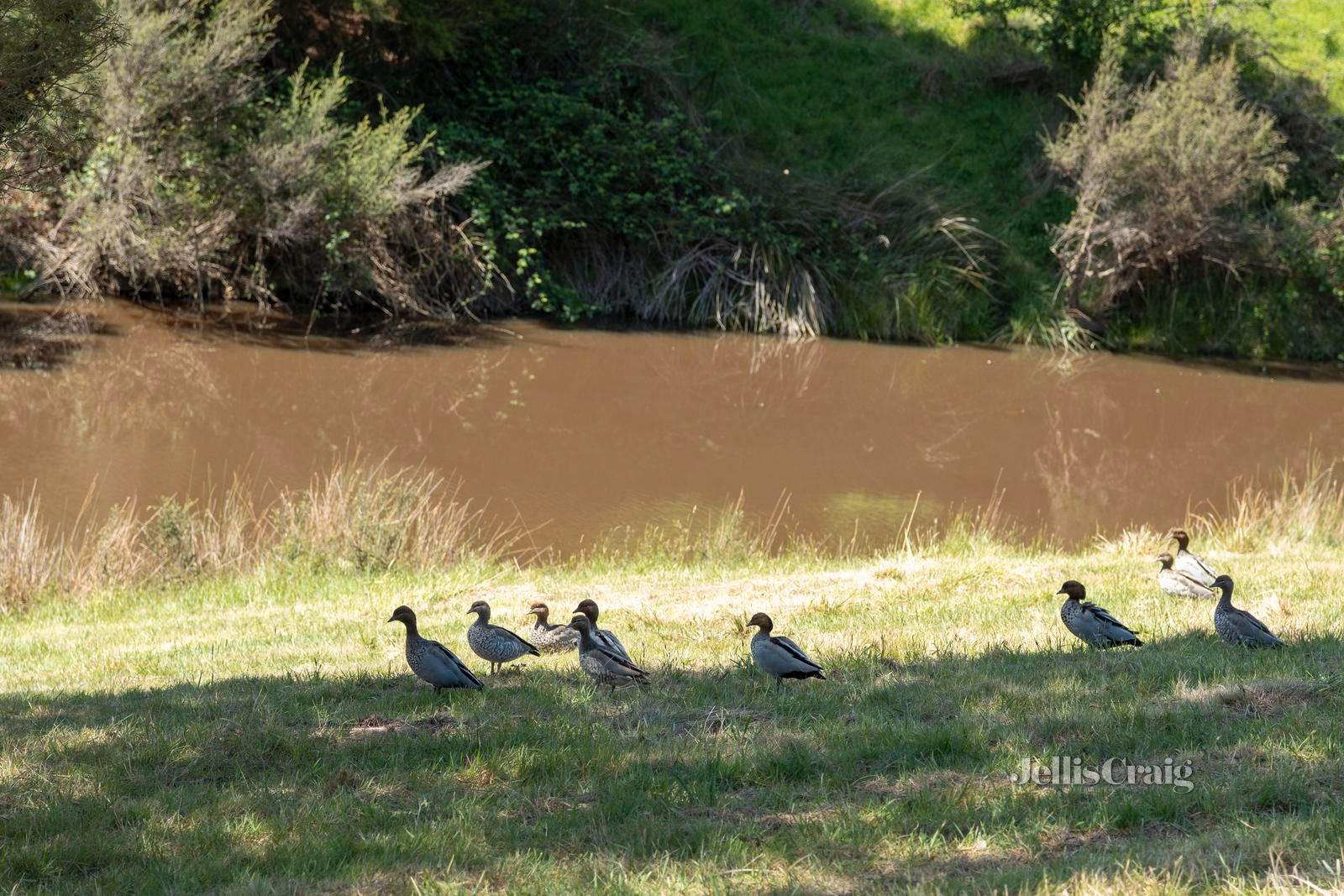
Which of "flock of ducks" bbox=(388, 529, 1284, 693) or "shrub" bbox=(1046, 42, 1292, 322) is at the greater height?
"shrub" bbox=(1046, 42, 1292, 322)

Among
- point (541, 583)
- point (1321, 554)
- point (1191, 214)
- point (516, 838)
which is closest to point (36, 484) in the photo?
point (541, 583)

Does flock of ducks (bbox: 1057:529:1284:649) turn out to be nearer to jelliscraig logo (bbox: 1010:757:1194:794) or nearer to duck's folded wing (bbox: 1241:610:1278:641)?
duck's folded wing (bbox: 1241:610:1278:641)

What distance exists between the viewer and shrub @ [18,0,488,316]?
22.3 metres

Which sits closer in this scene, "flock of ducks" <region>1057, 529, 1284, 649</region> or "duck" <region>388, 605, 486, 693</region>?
"duck" <region>388, 605, 486, 693</region>

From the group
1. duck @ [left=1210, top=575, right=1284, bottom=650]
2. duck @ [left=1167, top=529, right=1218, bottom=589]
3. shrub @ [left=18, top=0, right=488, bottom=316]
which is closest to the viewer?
duck @ [left=1210, top=575, right=1284, bottom=650]

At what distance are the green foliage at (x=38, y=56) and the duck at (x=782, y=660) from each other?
4510 millimetres

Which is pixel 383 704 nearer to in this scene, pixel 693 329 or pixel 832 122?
pixel 693 329

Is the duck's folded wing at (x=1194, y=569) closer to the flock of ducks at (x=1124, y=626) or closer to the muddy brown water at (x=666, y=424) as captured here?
the flock of ducks at (x=1124, y=626)

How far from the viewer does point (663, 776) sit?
18.2ft

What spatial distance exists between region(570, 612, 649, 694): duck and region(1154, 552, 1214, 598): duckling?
4.60 metres

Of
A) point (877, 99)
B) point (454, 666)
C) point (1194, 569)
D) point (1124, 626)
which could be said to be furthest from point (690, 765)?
point (877, 99)

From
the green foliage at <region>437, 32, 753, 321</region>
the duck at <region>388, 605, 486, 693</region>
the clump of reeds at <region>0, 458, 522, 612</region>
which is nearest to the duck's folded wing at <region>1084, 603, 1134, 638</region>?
the duck at <region>388, 605, 486, 693</region>

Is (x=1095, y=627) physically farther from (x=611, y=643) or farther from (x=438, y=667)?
(x=438, y=667)

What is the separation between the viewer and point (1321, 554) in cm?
1245
